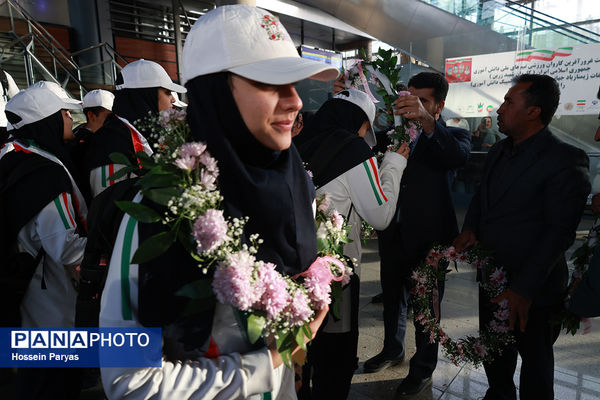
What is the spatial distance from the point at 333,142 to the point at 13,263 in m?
1.93

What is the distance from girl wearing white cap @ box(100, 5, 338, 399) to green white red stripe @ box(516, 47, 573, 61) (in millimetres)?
8575

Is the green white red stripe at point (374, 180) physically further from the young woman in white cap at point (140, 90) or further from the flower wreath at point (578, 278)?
the young woman in white cap at point (140, 90)

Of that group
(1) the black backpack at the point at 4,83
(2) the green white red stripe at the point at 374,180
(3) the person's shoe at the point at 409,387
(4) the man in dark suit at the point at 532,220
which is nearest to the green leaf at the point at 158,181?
(2) the green white red stripe at the point at 374,180

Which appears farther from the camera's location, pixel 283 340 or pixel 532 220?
pixel 532 220

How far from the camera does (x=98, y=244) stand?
4.29ft

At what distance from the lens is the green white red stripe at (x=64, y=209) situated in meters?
2.08

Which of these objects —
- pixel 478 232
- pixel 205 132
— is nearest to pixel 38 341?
pixel 205 132

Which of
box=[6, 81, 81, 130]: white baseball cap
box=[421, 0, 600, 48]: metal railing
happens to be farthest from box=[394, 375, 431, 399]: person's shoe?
box=[421, 0, 600, 48]: metal railing

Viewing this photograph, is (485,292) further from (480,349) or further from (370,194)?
(370,194)

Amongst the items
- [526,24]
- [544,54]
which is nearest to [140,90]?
[544,54]

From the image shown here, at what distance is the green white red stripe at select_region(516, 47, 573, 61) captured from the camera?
739 centimetres

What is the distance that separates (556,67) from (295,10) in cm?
1163

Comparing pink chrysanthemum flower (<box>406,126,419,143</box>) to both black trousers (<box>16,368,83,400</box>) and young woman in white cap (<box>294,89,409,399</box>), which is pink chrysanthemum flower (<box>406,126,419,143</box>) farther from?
black trousers (<box>16,368,83,400</box>)

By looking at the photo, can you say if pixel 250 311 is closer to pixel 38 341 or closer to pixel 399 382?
pixel 38 341
